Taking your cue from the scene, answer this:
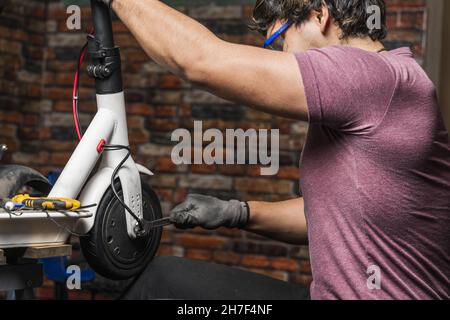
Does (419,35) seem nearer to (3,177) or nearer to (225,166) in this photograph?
(225,166)

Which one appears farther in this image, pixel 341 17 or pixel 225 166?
pixel 225 166

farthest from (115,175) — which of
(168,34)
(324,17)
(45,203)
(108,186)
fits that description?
(324,17)

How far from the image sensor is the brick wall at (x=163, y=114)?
9.44 ft

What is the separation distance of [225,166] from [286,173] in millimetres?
247

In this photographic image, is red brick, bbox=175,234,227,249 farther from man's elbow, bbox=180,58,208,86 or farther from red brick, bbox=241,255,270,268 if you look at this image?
man's elbow, bbox=180,58,208,86

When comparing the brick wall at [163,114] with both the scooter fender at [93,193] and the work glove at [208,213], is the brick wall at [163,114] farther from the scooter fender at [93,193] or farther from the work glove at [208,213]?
the scooter fender at [93,193]

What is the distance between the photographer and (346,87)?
1.22m

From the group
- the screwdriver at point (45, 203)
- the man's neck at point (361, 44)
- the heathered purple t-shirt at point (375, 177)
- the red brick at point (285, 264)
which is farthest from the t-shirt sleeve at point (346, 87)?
the red brick at point (285, 264)

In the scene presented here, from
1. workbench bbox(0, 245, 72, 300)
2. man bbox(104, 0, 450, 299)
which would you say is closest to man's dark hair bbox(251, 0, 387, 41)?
man bbox(104, 0, 450, 299)

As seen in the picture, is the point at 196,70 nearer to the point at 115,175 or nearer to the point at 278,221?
the point at 115,175

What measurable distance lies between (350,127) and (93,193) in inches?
22.6

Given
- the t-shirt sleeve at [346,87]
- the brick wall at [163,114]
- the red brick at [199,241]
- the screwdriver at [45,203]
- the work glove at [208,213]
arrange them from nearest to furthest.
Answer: the t-shirt sleeve at [346,87] → the screwdriver at [45,203] → the work glove at [208,213] → the brick wall at [163,114] → the red brick at [199,241]

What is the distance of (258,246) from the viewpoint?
2.94 metres

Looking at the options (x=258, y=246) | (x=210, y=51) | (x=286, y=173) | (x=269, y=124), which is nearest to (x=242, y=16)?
(x=269, y=124)
